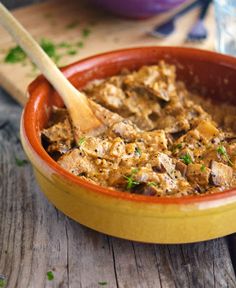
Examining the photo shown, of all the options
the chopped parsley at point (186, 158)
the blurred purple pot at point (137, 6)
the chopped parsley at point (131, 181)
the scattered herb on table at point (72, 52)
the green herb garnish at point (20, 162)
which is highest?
the chopped parsley at point (131, 181)

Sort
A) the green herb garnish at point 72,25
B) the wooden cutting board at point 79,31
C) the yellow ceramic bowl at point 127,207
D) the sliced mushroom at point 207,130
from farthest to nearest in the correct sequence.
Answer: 1. the green herb garnish at point 72,25
2. the wooden cutting board at point 79,31
3. the sliced mushroom at point 207,130
4. the yellow ceramic bowl at point 127,207

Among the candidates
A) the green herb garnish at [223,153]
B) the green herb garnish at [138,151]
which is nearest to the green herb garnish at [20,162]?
the green herb garnish at [138,151]

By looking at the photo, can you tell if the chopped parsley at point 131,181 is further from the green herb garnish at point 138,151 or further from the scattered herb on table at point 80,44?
the scattered herb on table at point 80,44

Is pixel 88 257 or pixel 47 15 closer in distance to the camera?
pixel 88 257

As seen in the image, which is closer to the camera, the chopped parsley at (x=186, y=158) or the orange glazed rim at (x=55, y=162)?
the orange glazed rim at (x=55, y=162)

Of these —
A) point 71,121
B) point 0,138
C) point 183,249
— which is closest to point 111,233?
point 183,249

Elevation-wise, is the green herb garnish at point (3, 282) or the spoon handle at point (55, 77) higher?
the spoon handle at point (55, 77)

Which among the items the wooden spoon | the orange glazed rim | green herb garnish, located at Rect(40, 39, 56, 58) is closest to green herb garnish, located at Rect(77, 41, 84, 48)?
green herb garnish, located at Rect(40, 39, 56, 58)

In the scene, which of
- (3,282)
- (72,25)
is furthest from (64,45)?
(3,282)

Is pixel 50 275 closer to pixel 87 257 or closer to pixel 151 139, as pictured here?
pixel 87 257

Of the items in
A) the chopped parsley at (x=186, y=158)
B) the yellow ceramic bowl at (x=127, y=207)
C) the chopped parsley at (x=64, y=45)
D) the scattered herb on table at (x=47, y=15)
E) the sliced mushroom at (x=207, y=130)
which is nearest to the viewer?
the yellow ceramic bowl at (x=127, y=207)
